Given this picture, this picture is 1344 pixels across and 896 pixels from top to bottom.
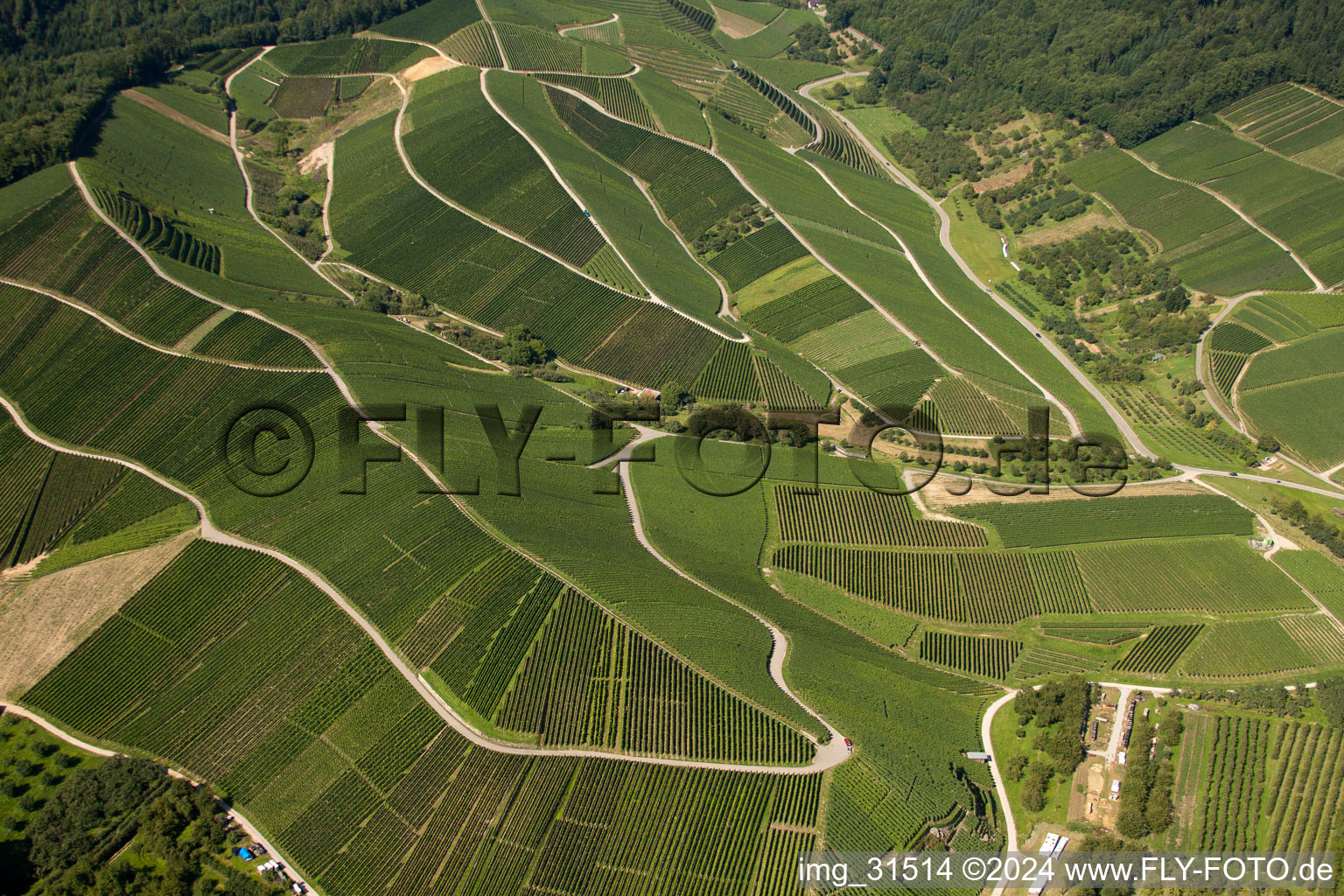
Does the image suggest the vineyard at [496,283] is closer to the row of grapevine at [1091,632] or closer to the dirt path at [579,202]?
the dirt path at [579,202]

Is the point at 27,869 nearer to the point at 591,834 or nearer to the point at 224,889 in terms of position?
the point at 224,889

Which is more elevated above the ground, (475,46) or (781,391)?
(475,46)

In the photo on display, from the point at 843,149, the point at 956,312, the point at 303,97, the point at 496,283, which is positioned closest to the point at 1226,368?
the point at 956,312

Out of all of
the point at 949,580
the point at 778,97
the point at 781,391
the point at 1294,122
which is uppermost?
the point at 778,97

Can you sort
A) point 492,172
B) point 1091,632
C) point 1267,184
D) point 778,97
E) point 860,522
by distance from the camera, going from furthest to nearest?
1. point 778,97
2. point 1267,184
3. point 492,172
4. point 860,522
5. point 1091,632

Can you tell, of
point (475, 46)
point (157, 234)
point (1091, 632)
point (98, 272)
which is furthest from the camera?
point (475, 46)

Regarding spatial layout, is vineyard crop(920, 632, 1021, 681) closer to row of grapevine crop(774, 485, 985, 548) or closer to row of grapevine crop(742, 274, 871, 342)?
row of grapevine crop(774, 485, 985, 548)

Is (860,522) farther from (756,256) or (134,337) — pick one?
(134,337)
